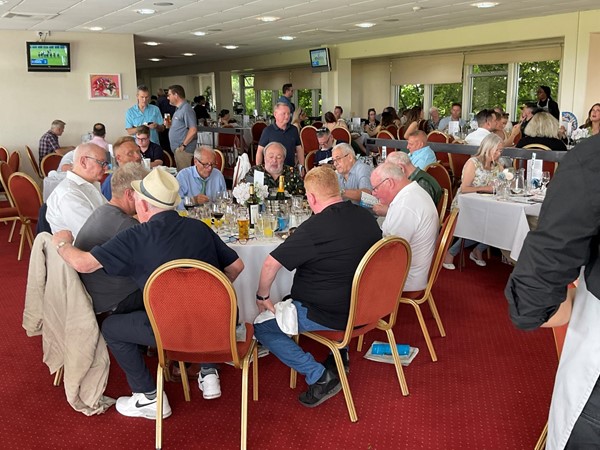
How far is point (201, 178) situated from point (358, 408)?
8.38 feet

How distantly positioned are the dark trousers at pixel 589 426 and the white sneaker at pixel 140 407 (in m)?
2.12

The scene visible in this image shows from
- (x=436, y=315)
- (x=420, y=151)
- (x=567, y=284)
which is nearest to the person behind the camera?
(x=567, y=284)

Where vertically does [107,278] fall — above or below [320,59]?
below

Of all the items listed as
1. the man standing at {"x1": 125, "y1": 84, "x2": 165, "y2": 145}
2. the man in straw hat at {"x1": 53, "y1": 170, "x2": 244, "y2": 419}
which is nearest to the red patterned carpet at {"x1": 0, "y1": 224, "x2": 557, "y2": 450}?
the man in straw hat at {"x1": 53, "y1": 170, "x2": 244, "y2": 419}

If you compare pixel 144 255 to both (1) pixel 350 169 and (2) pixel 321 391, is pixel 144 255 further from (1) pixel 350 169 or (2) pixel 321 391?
(1) pixel 350 169

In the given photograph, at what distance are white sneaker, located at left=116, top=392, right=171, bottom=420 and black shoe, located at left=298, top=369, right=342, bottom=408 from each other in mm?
693

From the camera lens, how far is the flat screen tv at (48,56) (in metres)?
9.79

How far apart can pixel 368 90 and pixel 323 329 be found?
13.2m

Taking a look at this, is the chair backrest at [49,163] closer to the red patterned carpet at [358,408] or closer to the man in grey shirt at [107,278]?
the red patterned carpet at [358,408]

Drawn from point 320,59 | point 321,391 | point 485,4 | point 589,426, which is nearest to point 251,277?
point 321,391

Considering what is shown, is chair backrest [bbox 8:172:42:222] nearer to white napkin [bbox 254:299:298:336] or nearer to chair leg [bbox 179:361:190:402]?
chair leg [bbox 179:361:190:402]

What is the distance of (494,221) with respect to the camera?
194 inches

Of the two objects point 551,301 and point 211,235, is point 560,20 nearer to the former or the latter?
point 211,235

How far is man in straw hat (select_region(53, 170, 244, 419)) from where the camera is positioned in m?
2.62
